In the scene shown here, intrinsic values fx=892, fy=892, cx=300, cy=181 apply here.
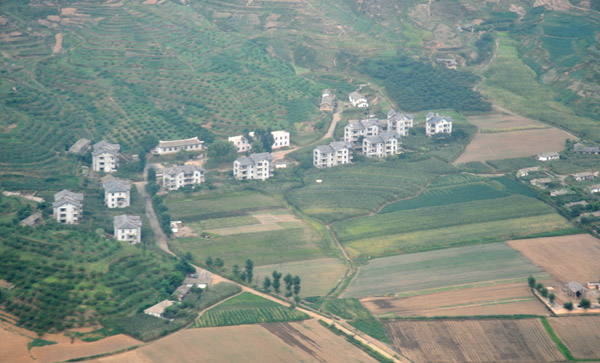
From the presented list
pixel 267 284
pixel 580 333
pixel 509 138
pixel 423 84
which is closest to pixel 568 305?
pixel 580 333

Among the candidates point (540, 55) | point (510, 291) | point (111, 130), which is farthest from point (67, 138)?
point (540, 55)

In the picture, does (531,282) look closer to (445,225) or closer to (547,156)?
(445,225)

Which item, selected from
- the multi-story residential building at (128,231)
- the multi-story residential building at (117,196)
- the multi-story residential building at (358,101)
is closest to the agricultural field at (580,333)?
the multi-story residential building at (128,231)

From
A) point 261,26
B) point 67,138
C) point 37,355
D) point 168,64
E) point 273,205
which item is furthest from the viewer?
point 261,26

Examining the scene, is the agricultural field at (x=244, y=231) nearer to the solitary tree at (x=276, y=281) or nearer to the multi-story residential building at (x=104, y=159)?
the solitary tree at (x=276, y=281)

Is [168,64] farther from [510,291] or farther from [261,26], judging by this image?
[510,291]
